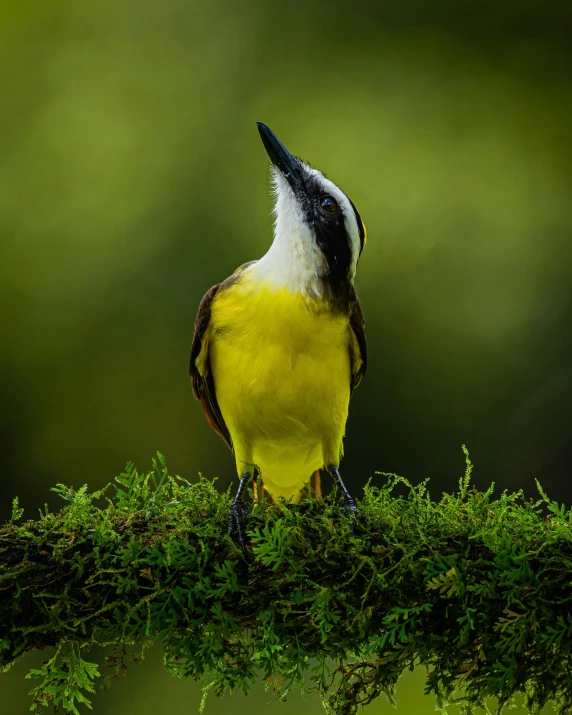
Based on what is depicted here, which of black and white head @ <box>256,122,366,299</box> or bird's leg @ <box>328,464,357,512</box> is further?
black and white head @ <box>256,122,366,299</box>

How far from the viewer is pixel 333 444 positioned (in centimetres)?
414

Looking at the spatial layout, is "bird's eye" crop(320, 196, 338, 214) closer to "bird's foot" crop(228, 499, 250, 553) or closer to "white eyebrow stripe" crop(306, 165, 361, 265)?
"white eyebrow stripe" crop(306, 165, 361, 265)

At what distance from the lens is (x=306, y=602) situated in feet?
9.24

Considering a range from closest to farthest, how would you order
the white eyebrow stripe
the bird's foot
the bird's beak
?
the bird's foot
the white eyebrow stripe
the bird's beak

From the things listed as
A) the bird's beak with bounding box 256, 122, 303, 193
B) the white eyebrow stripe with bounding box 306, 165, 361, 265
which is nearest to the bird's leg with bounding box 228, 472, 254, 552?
the white eyebrow stripe with bounding box 306, 165, 361, 265

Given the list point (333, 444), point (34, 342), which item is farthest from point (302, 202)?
point (34, 342)

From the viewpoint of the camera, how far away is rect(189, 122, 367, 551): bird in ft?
12.9

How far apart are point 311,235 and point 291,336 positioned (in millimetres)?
524

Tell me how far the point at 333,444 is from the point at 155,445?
447cm

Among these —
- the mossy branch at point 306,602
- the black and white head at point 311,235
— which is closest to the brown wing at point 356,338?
the black and white head at point 311,235

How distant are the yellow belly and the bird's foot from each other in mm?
540

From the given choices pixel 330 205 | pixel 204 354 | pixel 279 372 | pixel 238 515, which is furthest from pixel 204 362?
pixel 238 515

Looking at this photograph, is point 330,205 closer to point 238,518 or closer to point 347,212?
point 347,212

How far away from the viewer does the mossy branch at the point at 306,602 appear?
2.74m
